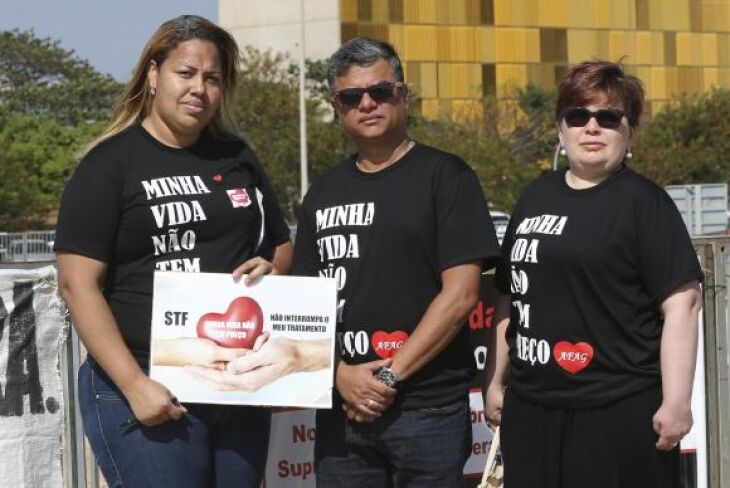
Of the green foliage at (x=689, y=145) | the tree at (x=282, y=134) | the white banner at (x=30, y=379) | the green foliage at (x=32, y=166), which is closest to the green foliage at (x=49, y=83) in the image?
the green foliage at (x=32, y=166)

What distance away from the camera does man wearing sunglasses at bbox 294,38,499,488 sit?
4.45 meters

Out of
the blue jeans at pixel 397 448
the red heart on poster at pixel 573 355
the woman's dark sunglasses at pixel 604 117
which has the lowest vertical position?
the blue jeans at pixel 397 448

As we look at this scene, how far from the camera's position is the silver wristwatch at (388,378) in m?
4.42

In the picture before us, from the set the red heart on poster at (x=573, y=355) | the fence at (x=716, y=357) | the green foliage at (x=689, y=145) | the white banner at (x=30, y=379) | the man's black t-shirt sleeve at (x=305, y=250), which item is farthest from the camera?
the green foliage at (x=689, y=145)

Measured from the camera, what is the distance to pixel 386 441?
452 centimetres

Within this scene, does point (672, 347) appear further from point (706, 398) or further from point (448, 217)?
point (706, 398)

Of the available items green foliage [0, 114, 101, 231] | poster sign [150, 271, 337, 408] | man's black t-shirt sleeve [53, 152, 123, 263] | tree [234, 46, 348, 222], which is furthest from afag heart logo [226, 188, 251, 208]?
tree [234, 46, 348, 222]

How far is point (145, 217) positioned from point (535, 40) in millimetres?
74528

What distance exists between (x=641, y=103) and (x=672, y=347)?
821 millimetres

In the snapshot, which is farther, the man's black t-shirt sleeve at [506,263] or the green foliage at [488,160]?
the green foliage at [488,160]

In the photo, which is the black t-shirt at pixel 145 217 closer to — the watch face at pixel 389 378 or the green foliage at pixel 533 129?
the watch face at pixel 389 378

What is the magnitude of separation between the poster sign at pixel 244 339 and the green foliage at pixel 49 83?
62559mm

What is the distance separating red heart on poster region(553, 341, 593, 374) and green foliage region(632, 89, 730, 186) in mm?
49269

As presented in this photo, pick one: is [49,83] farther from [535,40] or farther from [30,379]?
[30,379]
